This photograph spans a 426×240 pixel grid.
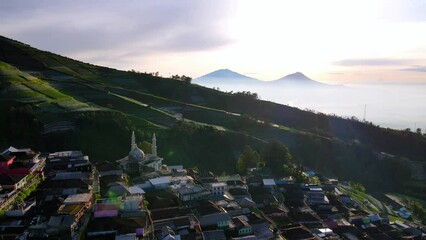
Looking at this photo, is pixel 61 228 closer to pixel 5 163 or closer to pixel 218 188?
pixel 5 163

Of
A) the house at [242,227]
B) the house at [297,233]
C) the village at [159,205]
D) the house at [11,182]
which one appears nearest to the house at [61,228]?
the village at [159,205]

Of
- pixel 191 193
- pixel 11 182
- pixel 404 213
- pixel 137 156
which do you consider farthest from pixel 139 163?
→ pixel 404 213

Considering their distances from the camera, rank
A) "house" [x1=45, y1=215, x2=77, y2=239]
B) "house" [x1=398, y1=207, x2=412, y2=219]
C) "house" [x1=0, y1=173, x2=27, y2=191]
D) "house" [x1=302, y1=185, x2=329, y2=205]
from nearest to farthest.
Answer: "house" [x1=45, y1=215, x2=77, y2=239] < "house" [x1=0, y1=173, x2=27, y2=191] < "house" [x1=302, y1=185, x2=329, y2=205] < "house" [x1=398, y1=207, x2=412, y2=219]

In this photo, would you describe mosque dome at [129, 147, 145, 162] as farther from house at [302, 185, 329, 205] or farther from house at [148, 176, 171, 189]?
house at [302, 185, 329, 205]

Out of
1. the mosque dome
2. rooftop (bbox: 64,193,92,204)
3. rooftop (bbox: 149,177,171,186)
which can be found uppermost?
the mosque dome

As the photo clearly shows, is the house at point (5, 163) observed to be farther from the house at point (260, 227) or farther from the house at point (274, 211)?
the house at point (274, 211)

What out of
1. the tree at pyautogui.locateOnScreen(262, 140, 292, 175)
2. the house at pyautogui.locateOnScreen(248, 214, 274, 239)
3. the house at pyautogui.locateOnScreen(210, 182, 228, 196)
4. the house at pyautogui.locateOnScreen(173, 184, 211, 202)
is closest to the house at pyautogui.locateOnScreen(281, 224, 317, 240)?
the house at pyautogui.locateOnScreen(248, 214, 274, 239)
